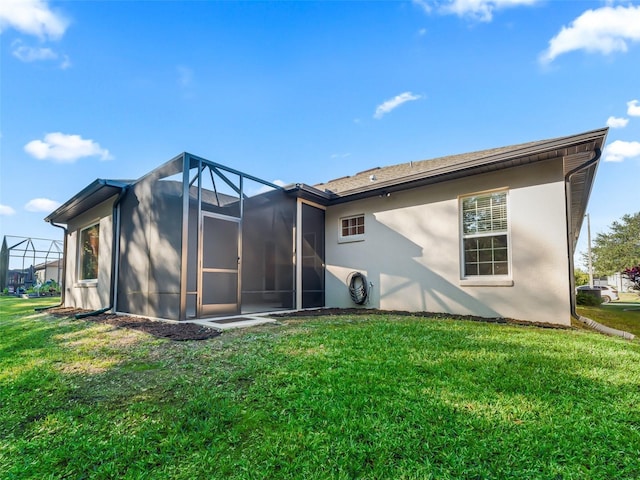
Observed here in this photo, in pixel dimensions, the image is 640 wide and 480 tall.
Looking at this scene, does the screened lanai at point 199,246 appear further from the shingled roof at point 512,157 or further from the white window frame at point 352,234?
the shingled roof at point 512,157

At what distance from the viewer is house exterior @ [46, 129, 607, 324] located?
5.57 metres

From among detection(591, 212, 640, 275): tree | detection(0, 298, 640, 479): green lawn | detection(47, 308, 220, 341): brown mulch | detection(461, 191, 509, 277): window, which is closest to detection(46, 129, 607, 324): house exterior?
detection(461, 191, 509, 277): window

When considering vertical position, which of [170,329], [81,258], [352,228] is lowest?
[170,329]

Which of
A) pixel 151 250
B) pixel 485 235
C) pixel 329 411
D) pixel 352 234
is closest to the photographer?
pixel 329 411

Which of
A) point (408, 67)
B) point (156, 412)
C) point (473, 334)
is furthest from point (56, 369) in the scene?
point (408, 67)

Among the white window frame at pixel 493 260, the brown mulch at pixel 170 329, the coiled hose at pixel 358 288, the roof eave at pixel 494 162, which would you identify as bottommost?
the brown mulch at pixel 170 329

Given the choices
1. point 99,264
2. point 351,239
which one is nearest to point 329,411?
point 351,239

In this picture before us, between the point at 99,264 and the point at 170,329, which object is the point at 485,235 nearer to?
the point at 170,329

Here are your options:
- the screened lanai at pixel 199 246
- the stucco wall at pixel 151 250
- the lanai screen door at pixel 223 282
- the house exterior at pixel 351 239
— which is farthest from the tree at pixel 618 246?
the stucco wall at pixel 151 250

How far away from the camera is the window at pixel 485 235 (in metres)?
6.05

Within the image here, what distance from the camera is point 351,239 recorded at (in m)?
8.27

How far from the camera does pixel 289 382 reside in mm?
2555

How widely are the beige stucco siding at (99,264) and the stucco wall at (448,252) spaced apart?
6.02 m

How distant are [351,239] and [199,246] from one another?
402 cm
